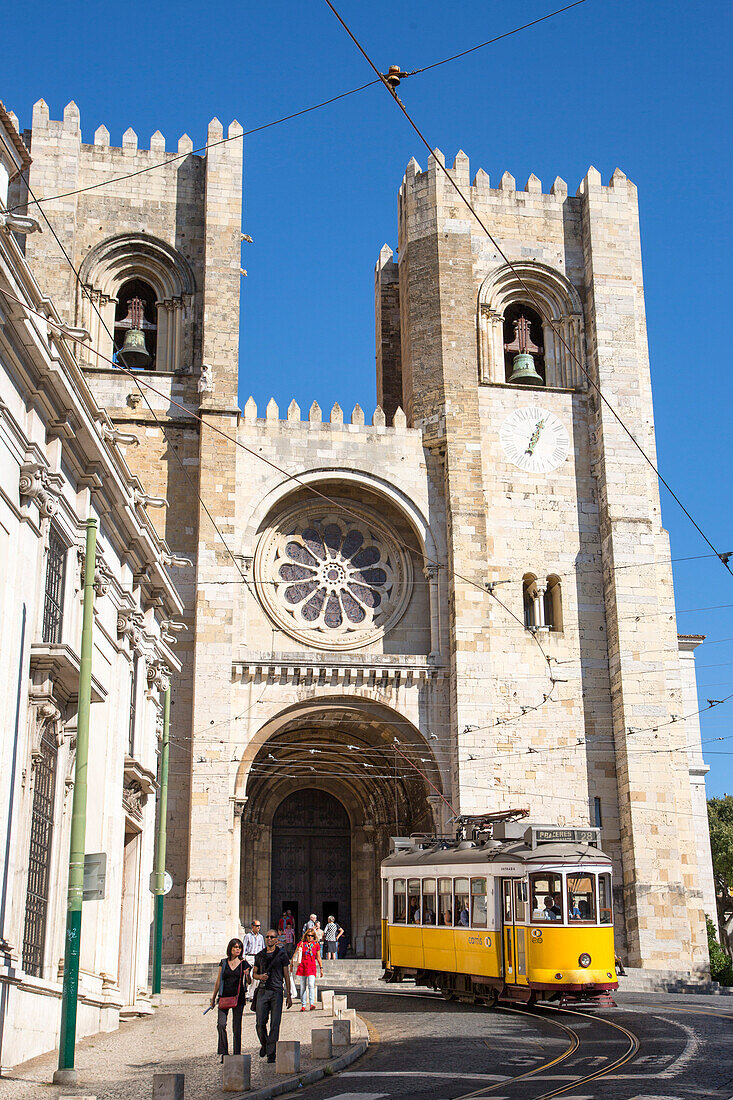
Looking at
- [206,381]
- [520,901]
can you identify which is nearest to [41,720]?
[520,901]

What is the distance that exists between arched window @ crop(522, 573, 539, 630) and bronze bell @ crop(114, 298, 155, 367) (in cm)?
1036

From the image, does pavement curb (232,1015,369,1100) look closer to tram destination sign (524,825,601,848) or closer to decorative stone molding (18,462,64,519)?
tram destination sign (524,825,601,848)

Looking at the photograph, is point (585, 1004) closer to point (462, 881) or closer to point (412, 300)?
point (462, 881)

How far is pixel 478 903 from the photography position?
57.4 ft

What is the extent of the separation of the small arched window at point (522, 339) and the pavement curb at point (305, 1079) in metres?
21.6

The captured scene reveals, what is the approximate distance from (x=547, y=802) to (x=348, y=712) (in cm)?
494

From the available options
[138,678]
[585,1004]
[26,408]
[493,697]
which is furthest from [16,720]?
[493,697]

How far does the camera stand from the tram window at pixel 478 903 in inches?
682

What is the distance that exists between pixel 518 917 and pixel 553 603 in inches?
544

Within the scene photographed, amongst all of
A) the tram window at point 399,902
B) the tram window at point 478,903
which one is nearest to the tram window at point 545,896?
the tram window at point 478,903

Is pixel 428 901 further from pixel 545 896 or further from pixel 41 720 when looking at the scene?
pixel 41 720

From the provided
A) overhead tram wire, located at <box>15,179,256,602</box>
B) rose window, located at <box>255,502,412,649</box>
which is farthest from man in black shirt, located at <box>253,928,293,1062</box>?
rose window, located at <box>255,502,412,649</box>

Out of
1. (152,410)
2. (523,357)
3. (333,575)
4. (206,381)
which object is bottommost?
(333,575)

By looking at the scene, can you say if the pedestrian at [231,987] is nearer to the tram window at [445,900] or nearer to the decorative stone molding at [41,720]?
the decorative stone molding at [41,720]
